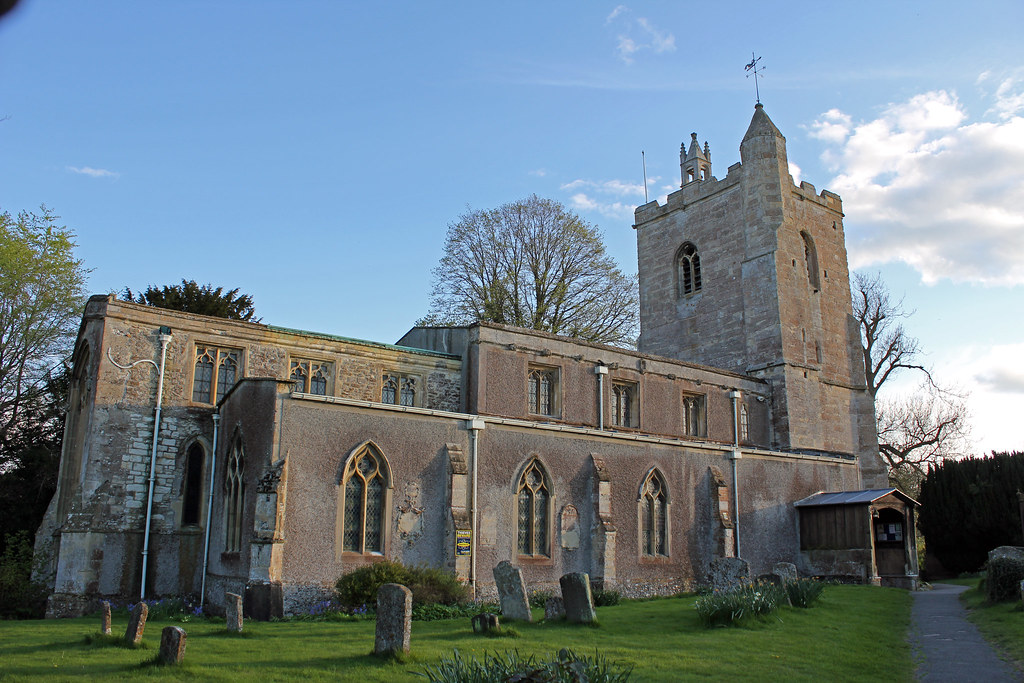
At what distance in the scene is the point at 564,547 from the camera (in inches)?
792

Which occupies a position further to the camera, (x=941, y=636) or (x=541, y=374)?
(x=541, y=374)

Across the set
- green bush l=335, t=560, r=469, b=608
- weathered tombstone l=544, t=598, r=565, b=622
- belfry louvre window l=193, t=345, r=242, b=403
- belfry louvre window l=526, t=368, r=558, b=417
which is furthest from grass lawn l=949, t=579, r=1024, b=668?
belfry louvre window l=193, t=345, r=242, b=403

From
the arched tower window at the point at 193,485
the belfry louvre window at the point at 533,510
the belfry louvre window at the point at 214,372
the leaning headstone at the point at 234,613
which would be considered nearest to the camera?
the leaning headstone at the point at 234,613

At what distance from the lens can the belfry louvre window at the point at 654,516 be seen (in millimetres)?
22016

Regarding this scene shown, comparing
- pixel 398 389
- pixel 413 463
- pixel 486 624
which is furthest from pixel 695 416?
pixel 486 624

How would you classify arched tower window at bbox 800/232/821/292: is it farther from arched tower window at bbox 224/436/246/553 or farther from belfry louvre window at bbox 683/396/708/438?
arched tower window at bbox 224/436/246/553

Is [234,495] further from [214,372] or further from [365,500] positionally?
[214,372]

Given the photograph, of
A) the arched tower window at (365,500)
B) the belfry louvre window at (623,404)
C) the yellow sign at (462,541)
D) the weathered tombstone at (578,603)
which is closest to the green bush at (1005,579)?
the weathered tombstone at (578,603)

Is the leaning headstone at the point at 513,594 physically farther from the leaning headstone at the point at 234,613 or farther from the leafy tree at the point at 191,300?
the leafy tree at the point at 191,300

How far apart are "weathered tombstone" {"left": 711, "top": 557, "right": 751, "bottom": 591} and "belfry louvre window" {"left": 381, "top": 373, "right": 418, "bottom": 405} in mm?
9978

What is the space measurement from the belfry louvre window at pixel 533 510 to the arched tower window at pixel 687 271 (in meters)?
17.7

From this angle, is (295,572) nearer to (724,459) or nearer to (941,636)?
(941,636)

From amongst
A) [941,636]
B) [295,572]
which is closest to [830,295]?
[941,636]

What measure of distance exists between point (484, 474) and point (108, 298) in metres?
10.2
